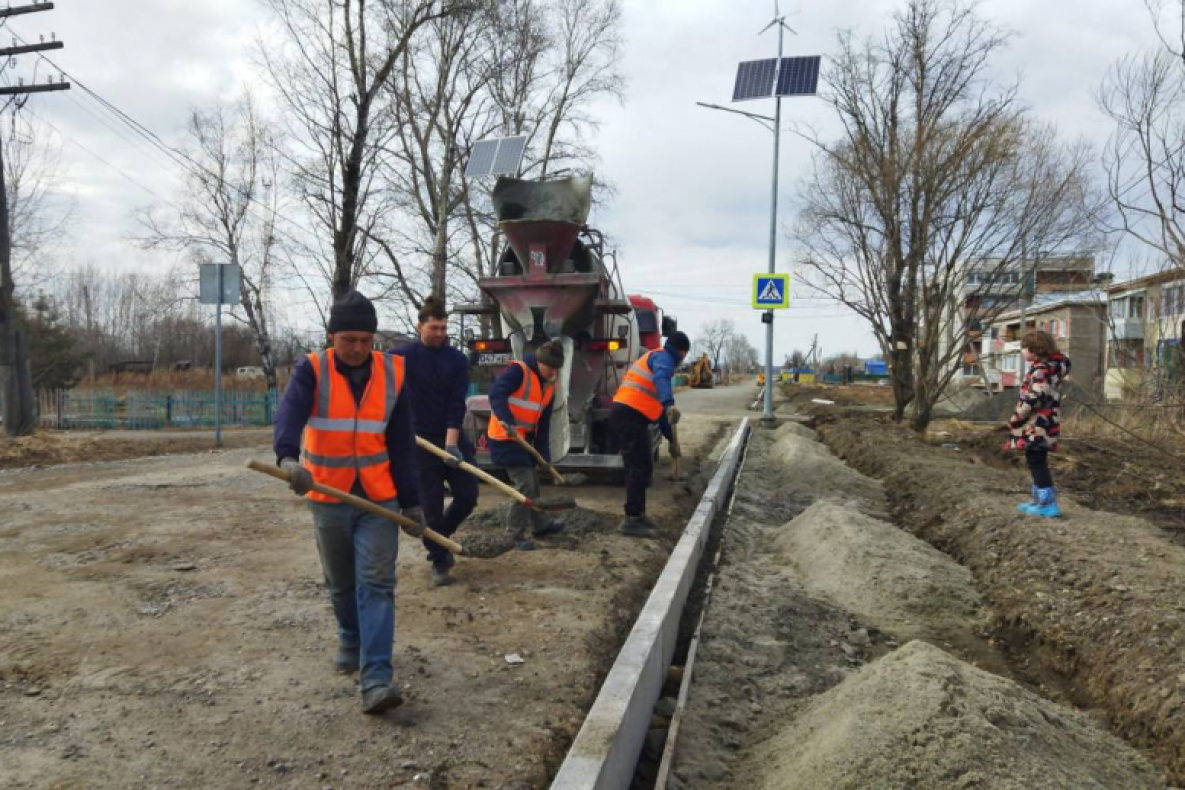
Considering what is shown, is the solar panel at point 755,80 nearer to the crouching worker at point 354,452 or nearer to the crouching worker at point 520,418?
the crouching worker at point 520,418

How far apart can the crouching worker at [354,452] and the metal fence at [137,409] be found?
1842 centimetres

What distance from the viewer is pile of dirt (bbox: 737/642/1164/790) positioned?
104 inches

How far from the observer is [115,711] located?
314 centimetres

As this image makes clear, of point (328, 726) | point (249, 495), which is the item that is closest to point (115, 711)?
point (328, 726)

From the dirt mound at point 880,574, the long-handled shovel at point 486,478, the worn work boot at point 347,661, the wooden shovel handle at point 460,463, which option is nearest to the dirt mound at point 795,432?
the dirt mound at point 880,574

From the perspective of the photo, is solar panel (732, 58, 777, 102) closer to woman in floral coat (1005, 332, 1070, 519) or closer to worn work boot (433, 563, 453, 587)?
Answer: woman in floral coat (1005, 332, 1070, 519)

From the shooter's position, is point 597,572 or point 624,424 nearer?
point 597,572

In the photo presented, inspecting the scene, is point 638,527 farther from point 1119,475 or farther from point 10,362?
point 10,362

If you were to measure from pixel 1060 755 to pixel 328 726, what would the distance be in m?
2.69

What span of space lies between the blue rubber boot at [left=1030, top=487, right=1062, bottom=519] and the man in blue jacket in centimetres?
476

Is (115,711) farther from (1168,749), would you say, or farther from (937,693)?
(1168,749)

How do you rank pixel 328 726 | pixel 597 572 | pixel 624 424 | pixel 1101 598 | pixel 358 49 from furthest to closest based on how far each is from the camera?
pixel 358 49
pixel 624 424
pixel 597 572
pixel 1101 598
pixel 328 726

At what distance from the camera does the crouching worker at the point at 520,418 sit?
19.5 feet

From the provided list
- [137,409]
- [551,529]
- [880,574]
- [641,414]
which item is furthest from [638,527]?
[137,409]
